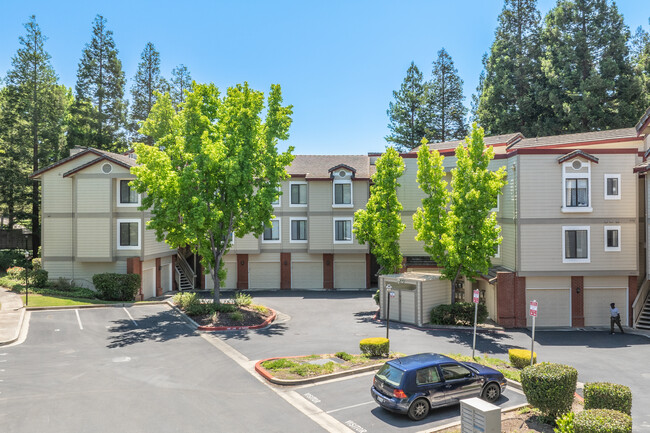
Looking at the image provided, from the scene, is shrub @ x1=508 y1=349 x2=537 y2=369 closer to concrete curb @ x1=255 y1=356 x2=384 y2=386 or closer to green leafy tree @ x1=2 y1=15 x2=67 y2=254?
concrete curb @ x1=255 y1=356 x2=384 y2=386

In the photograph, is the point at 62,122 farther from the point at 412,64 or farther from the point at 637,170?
the point at 637,170

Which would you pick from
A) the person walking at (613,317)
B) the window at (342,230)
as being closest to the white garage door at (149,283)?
the window at (342,230)

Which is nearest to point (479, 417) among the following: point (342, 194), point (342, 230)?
point (342, 230)

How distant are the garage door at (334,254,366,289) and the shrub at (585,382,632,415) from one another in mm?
28952

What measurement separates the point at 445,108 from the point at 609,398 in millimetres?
53483

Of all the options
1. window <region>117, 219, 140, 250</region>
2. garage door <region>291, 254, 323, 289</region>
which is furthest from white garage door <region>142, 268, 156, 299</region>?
garage door <region>291, 254, 323, 289</region>

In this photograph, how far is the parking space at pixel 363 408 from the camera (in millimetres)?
12117

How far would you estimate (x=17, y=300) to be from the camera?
28.1 m

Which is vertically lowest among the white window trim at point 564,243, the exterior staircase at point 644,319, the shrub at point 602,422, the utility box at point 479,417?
the exterior staircase at point 644,319

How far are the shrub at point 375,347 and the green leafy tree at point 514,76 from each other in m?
41.6

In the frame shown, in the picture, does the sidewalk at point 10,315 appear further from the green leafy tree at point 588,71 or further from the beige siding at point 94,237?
the green leafy tree at point 588,71

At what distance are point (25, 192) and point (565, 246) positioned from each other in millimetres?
46758

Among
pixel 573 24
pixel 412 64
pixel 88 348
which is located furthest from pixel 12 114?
pixel 573 24

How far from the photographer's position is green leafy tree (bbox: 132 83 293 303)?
84.6ft
